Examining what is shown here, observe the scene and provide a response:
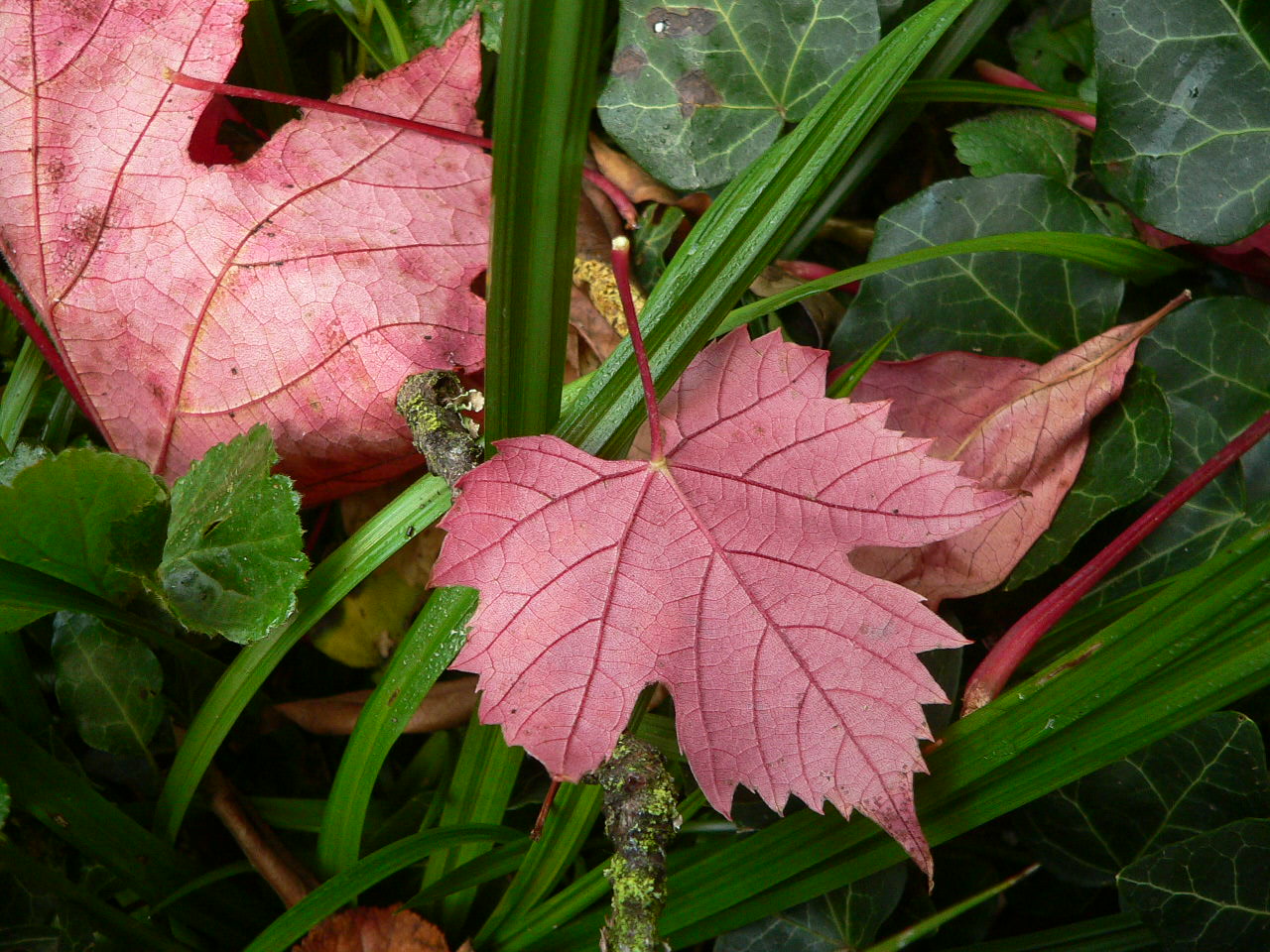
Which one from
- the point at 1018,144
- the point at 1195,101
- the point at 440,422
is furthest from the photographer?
the point at 1018,144

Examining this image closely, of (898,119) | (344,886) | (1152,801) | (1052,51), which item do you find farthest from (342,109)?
(1152,801)

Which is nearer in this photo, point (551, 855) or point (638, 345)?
point (638, 345)

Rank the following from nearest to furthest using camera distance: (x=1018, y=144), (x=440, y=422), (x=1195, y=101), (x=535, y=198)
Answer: (x=535, y=198) → (x=440, y=422) → (x=1195, y=101) → (x=1018, y=144)

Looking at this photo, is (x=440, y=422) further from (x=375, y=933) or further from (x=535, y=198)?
(x=375, y=933)

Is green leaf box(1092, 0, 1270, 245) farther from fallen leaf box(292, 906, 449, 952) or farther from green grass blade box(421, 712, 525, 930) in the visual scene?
fallen leaf box(292, 906, 449, 952)

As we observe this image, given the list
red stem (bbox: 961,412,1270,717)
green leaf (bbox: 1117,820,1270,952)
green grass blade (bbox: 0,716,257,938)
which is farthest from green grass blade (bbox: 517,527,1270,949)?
green grass blade (bbox: 0,716,257,938)

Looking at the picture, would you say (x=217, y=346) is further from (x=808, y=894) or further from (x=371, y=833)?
(x=808, y=894)

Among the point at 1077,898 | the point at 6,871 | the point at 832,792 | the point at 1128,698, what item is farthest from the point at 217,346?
the point at 1077,898
